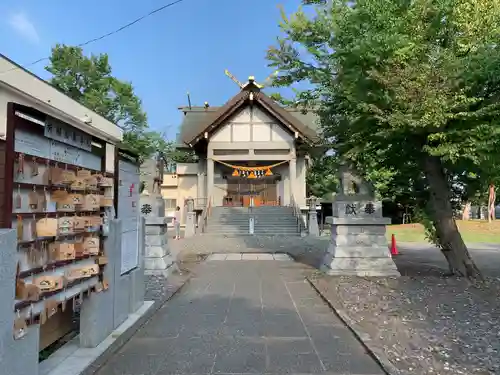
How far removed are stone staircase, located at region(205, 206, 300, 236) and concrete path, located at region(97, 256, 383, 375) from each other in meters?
13.8

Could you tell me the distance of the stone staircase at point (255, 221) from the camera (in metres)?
22.2

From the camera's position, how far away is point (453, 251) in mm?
9234

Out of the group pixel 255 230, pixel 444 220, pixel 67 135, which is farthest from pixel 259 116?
pixel 67 135

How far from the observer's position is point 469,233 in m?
24.8

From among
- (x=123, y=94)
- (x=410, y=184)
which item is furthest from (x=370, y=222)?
(x=123, y=94)

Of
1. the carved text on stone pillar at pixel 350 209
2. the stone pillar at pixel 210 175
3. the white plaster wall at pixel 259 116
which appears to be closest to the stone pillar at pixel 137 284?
the carved text on stone pillar at pixel 350 209

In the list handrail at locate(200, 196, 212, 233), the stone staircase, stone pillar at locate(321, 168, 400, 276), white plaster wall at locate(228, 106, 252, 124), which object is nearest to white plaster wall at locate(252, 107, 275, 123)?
white plaster wall at locate(228, 106, 252, 124)

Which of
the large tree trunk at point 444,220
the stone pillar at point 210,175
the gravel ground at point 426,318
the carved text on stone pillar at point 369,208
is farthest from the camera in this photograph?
the stone pillar at point 210,175

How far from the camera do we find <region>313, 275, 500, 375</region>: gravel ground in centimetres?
Result: 440

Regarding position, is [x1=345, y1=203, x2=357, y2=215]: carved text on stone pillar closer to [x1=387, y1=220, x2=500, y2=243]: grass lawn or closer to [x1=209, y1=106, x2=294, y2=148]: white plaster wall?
[x1=387, y1=220, x2=500, y2=243]: grass lawn

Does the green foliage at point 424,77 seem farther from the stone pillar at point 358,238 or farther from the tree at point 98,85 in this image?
the tree at point 98,85

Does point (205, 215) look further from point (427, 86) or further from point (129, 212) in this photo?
point (129, 212)

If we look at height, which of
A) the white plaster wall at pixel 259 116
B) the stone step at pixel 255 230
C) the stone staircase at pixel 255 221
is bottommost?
the stone step at pixel 255 230

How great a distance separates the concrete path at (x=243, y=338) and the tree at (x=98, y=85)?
20.9m
